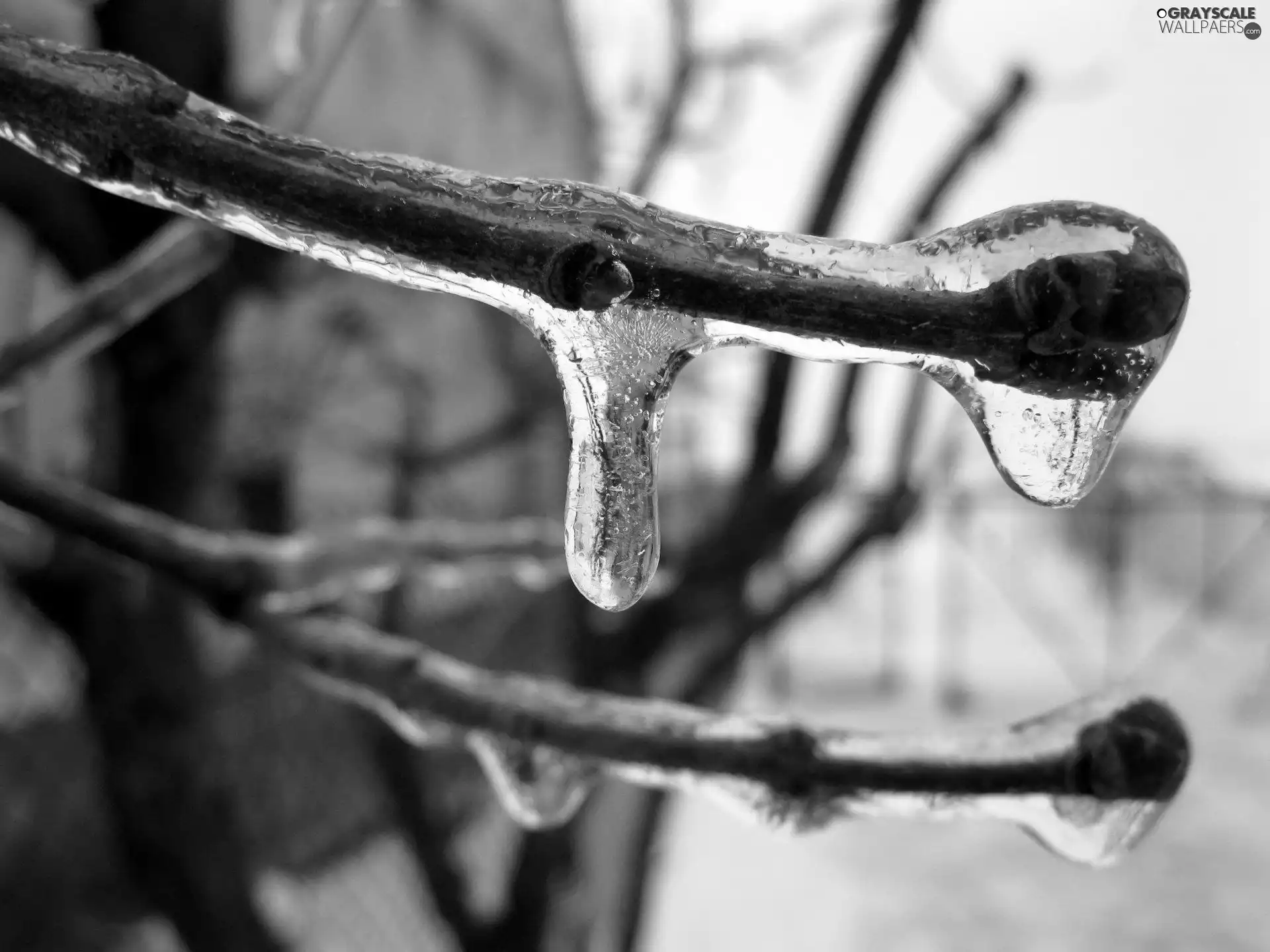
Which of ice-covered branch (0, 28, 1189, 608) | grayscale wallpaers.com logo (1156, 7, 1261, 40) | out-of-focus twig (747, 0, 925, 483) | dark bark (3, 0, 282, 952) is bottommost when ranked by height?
dark bark (3, 0, 282, 952)

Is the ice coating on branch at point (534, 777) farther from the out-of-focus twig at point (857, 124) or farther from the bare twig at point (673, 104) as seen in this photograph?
the bare twig at point (673, 104)

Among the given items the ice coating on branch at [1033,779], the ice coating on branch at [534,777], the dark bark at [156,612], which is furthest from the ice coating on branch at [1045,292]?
the dark bark at [156,612]

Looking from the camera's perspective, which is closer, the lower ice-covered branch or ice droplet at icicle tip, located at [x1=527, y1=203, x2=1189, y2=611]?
ice droplet at icicle tip, located at [x1=527, y1=203, x2=1189, y2=611]

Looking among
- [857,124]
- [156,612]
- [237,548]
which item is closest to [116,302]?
[237,548]

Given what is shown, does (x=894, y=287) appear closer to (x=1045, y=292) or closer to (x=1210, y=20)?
(x=1045, y=292)

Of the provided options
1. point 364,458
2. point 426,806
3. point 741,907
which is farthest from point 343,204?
point 741,907

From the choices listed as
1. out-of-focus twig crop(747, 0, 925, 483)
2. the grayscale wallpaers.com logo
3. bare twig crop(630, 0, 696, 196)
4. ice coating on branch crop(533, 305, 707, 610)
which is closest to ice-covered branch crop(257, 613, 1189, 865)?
ice coating on branch crop(533, 305, 707, 610)

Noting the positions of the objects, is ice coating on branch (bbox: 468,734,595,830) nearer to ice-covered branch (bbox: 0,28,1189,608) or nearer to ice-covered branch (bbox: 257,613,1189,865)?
ice-covered branch (bbox: 257,613,1189,865)
